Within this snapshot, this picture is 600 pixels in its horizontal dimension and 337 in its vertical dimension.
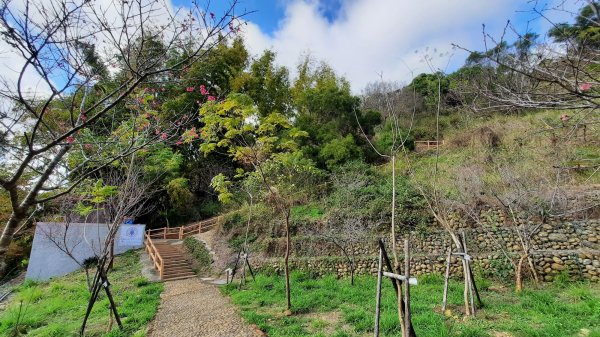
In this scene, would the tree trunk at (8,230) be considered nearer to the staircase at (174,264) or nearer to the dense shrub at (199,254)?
the staircase at (174,264)

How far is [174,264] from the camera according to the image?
1253 cm

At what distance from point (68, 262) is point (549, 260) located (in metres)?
18.6

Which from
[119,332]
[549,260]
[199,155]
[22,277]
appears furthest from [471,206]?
[22,277]

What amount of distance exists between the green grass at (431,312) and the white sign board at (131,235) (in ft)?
34.7

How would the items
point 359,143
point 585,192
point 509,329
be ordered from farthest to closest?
point 359,143 < point 585,192 < point 509,329

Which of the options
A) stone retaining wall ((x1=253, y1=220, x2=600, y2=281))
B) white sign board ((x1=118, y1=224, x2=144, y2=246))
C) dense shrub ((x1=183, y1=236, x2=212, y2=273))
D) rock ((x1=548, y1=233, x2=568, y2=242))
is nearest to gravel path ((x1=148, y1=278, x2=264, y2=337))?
stone retaining wall ((x1=253, y1=220, x2=600, y2=281))

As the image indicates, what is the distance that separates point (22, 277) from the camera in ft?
43.9

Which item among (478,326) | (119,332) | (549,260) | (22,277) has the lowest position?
(22,277)

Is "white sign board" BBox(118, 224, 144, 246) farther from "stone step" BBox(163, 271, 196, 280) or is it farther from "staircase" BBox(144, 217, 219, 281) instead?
"stone step" BBox(163, 271, 196, 280)

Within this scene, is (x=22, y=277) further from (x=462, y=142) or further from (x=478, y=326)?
(x=462, y=142)

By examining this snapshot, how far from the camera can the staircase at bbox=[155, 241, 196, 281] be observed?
1171cm

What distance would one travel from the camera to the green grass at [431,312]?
14.1 ft

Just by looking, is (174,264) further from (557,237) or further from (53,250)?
(557,237)

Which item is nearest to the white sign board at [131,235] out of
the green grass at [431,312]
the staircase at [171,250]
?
the staircase at [171,250]
